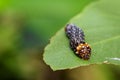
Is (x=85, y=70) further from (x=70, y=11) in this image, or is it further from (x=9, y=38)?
(x=9, y=38)

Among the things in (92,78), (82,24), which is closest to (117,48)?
(82,24)

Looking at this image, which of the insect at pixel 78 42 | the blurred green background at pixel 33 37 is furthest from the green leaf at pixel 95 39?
the blurred green background at pixel 33 37

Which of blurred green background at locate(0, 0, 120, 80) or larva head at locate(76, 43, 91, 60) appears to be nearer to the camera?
larva head at locate(76, 43, 91, 60)

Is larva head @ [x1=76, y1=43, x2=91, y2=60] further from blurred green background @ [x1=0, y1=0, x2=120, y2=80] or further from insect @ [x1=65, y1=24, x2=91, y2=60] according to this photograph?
blurred green background @ [x1=0, y1=0, x2=120, y2=80]

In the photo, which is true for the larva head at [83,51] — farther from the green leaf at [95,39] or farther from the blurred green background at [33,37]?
the blurred green background at [33,37]

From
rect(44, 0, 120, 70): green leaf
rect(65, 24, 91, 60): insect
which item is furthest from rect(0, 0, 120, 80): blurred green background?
rect(65, 24, 91, 60): insect

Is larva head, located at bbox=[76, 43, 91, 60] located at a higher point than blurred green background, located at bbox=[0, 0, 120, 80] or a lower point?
higher
